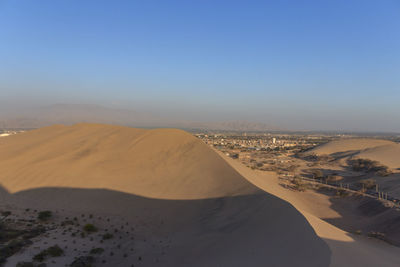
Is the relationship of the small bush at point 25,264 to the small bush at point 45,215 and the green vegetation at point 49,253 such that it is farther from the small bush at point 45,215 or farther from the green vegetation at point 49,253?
the small bush at point 45,215

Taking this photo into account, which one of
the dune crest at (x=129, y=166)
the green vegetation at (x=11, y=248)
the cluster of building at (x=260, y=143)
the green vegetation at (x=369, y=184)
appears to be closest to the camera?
the green vegetation at (x=11, y=248)

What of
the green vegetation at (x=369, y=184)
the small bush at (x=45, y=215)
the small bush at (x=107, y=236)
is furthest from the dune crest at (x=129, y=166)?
the green vegetation at (x=369, y=184)

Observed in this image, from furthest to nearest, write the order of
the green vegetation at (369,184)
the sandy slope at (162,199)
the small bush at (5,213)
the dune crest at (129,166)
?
the green vegetation at (369,184) < the dune crest at (129,166) < the small bush at (5,213) < the sandy slope at (162,199)

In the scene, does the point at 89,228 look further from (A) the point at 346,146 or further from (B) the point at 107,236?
(A) the point at 346,146

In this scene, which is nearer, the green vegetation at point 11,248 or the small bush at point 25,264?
the small bush at point 25,264

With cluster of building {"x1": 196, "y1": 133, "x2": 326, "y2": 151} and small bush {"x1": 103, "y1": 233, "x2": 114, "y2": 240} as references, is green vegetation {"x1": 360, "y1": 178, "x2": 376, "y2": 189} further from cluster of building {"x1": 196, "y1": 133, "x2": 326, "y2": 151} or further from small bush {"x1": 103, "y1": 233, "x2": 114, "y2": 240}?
cluster of building {"x1": 196, "y1": 133, "x2": 326, "y2": 151}

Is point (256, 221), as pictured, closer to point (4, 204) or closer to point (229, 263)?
point (229, 263)

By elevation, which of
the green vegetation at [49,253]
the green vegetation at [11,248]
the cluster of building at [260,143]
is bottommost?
the cluster of building at [260,143]
